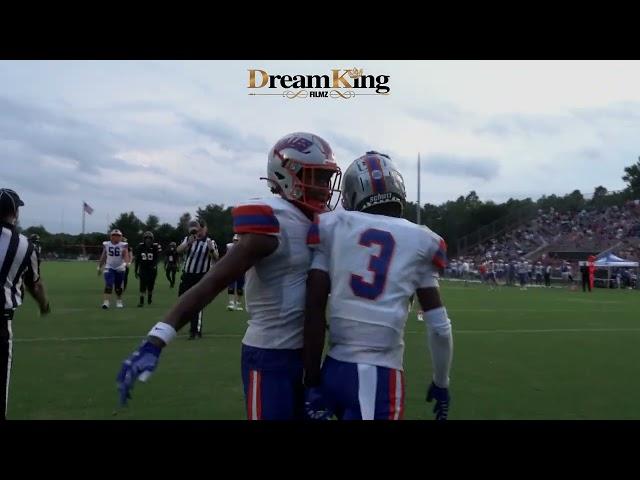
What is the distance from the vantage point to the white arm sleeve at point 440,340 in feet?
10.2

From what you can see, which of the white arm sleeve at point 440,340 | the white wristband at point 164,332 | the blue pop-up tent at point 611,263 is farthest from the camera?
the blue pop-up tent at point 611,263

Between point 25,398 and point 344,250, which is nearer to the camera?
point 344,250

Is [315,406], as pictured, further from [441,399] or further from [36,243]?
[36,243]

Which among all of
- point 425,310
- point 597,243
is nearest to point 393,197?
point 425,310

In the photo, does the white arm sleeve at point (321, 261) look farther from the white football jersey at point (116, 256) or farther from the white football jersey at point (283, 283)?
→ the white football jersey at point (116, 256)

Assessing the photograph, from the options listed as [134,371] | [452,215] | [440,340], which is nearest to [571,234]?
[452,215]

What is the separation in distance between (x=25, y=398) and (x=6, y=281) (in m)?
2.19

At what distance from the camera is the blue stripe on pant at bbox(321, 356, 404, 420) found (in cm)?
287

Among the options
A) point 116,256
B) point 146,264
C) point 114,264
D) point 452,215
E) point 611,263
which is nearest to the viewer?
point 114,264

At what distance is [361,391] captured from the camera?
9.45 ft

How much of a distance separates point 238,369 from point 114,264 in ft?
29.1

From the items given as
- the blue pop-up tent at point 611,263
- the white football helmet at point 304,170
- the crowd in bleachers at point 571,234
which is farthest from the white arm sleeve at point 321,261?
the crowd in bleachers at point 571,234

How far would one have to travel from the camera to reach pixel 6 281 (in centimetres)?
464

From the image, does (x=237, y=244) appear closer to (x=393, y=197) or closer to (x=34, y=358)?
(x=393, y=197)
